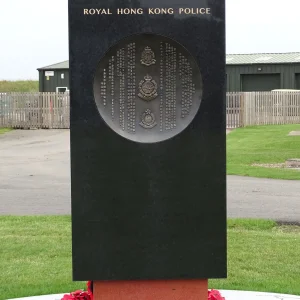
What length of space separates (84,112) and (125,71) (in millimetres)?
421

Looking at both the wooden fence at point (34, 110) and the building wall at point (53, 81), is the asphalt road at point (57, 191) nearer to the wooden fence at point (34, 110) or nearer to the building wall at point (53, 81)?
the wooden fence at point (34, 110)

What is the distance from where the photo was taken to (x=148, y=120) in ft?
17.7

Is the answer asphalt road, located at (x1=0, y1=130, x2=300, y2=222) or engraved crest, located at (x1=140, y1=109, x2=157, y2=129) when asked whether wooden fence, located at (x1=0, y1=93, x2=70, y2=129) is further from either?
engraved crest, located at (x1=140, y1=109, x2=157, y2=129)

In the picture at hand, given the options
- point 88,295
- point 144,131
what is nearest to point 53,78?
point 88,295

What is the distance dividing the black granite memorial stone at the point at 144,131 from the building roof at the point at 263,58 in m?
38.0

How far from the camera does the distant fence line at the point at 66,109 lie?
34281 mm

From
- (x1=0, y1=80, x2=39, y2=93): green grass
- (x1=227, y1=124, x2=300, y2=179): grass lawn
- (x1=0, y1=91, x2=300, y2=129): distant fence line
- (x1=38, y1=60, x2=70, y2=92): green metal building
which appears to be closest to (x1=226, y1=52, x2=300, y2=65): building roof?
(x1=0, y1=91, x2=300, y2=129): distant fence line

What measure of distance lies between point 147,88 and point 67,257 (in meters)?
3.91

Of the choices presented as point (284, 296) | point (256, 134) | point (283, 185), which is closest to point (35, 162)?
point (283, 185)

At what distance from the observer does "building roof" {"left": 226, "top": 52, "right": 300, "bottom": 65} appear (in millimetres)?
43194

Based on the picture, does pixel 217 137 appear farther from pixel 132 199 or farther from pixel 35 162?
pixel 35 162

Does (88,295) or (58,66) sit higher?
(58,66)

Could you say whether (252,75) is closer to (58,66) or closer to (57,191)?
(58,66)

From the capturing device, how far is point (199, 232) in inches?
214
